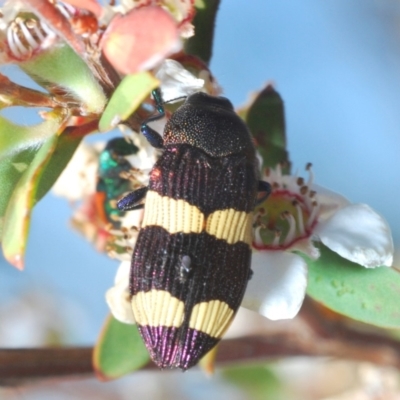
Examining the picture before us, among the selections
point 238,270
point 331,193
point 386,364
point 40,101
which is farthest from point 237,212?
point 386,364

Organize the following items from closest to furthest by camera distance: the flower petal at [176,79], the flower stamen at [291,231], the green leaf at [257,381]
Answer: the flower petal at [176,79] < the flower stamen at [291,231] < the green leaf at [257,381]

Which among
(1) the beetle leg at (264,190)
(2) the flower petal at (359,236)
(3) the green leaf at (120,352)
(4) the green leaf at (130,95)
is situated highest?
(4) the green leaf at (130,95)

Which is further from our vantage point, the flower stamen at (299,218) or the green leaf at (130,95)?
the flower stamen at (299,218)

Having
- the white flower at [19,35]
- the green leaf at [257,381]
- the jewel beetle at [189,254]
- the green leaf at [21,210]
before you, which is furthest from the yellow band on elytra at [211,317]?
the green leaf at [257,381]

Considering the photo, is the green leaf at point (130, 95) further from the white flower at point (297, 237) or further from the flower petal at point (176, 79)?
the white flower at point (297, 237)

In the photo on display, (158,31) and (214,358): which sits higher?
(158,31)

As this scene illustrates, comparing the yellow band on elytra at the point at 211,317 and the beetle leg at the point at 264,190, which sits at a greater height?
the beetle leg at the point at 264,190

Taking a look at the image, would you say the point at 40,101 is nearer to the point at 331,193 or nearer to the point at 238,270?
the point at 238,270

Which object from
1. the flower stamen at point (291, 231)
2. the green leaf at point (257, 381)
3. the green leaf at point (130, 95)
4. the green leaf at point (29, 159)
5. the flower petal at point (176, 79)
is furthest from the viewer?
the green leaf at point (257, 381)
